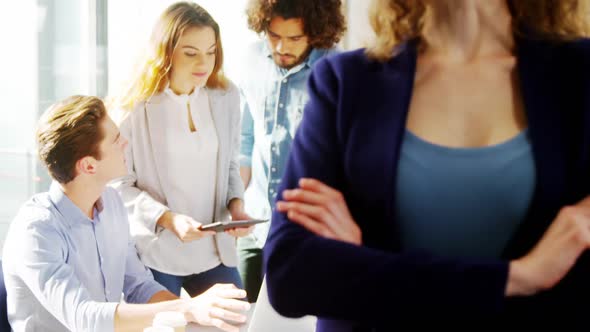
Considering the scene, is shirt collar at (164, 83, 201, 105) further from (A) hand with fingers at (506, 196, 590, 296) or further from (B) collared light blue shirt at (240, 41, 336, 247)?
(A) hand with fingers at (506, 196, 590, 296)

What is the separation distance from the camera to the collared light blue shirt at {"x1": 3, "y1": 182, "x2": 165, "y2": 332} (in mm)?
1859

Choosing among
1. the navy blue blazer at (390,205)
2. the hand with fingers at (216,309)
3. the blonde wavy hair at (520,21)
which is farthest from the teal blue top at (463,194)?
the hand with fingers at (216,309)

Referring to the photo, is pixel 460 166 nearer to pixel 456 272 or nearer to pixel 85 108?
pixel 456 272

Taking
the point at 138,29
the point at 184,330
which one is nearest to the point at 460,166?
the point at 184,330

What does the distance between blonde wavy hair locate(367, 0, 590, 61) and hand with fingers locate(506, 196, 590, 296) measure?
234 mm

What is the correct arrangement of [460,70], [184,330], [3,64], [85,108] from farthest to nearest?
1. [3,64]
2. [85,108]
3. [184,330]
4. [460,70]

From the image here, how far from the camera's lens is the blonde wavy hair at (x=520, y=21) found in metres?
0.92

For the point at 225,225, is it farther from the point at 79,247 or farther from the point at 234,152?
the point at 79,247

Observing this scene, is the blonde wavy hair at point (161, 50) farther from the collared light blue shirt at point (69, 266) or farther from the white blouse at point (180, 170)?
the collared light blue shirt at point (69, 266)

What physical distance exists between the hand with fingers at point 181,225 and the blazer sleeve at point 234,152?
144 millimetres

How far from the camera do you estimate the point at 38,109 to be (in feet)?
9.86

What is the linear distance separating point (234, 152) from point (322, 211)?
152cm

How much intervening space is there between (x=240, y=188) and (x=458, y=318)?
1.63 metres

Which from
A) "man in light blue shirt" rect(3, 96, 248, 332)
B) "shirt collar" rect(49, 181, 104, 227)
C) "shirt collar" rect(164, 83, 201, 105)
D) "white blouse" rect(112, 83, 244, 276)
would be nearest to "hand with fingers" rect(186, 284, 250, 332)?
"man in light blue shirt" rect(3, 96, 248, 332)
